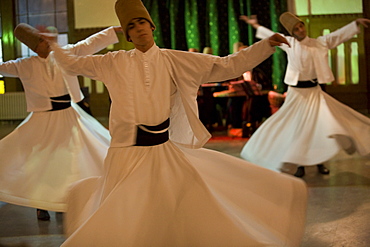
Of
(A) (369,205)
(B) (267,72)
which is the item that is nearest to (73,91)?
(A) (369,205)

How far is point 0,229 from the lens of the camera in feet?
12.4

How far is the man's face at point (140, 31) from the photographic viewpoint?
9.24 feet

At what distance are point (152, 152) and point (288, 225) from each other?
0.75 m

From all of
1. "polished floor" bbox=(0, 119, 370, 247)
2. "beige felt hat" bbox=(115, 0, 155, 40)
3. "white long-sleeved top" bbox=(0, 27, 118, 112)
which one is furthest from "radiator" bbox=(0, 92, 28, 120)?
"beige felt hat" bbox=(115, 0, 155, 40)

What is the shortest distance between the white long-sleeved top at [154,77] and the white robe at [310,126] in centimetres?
206

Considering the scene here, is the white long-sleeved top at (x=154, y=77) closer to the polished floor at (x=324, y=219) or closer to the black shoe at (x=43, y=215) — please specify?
the polished floor at (x=324, y=219)

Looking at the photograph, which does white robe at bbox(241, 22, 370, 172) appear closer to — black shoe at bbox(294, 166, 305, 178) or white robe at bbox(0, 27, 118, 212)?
black shoe at bbox(294, 166, 305, 178)

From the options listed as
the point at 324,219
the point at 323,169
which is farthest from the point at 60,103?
the point at 323,169

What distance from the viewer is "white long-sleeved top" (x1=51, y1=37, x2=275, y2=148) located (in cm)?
281

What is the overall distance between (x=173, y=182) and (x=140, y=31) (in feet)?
2.52

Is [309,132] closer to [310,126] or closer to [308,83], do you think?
[310,126]

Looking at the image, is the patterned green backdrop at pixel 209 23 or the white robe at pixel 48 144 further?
the patterned green backdrop at pixel 209 23

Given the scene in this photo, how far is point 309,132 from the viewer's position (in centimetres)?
486

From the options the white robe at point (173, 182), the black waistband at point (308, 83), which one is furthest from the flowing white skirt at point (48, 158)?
the black waistband at point (308, 83)
